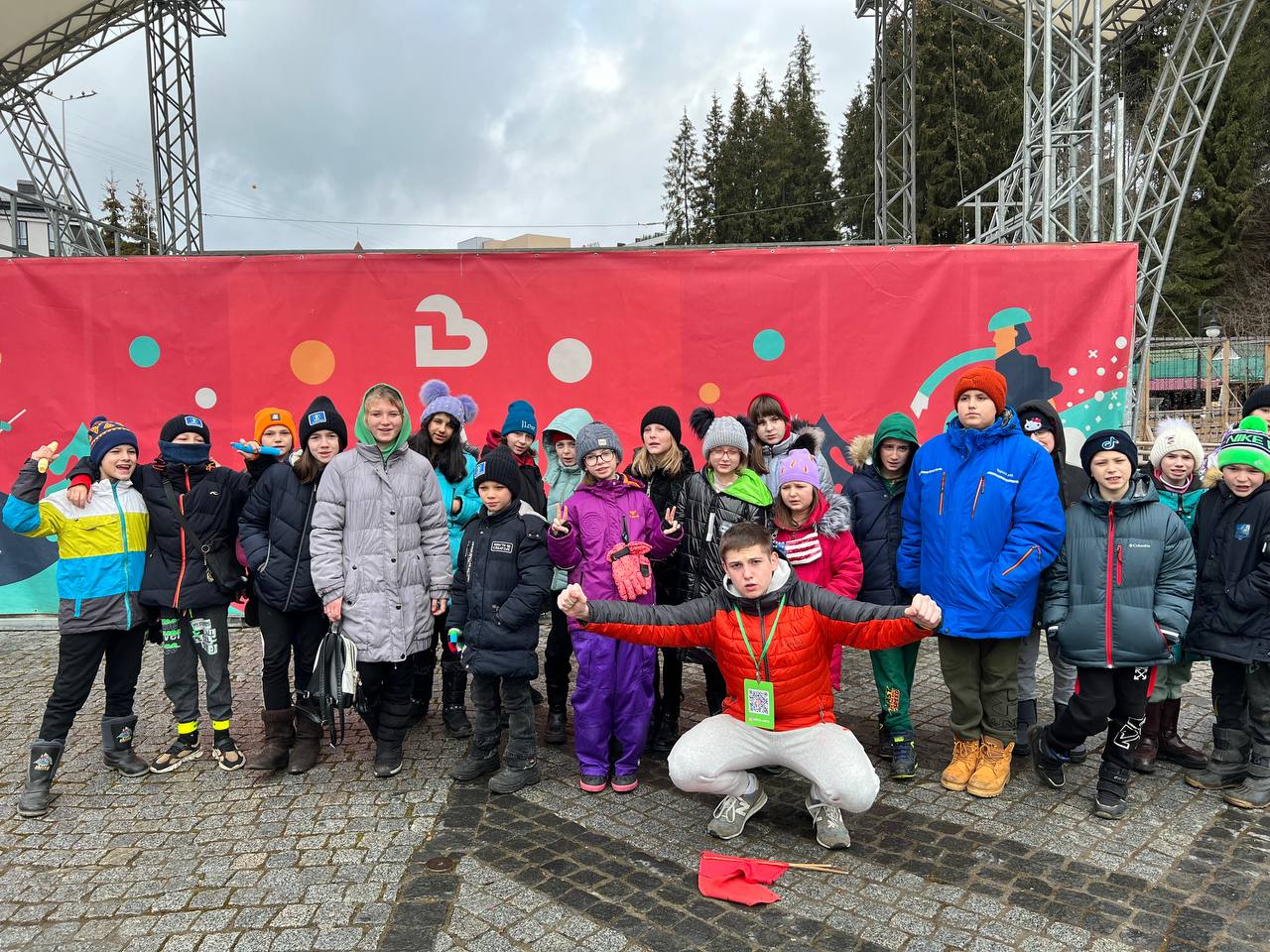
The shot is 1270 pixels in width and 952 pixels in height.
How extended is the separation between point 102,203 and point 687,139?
103ft

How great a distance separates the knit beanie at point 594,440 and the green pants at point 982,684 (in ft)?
6.00

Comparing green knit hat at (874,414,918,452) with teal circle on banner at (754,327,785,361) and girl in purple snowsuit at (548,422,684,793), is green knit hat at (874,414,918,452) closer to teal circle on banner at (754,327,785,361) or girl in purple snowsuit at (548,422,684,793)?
girl in purple snowsuit at (548,422,684,793)

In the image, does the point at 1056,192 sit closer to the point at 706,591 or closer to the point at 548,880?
the point at 706,591

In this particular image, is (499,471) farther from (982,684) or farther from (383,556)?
(982,684)

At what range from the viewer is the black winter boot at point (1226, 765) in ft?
13.1

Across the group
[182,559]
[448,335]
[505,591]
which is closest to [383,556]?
[505,591]

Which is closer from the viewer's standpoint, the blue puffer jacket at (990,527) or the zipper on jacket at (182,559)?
the blue puffer jacket at (990,527)

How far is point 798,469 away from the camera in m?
4.07

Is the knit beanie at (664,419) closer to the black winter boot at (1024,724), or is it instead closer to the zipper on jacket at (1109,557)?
the zipper on jacket at (1109,557)

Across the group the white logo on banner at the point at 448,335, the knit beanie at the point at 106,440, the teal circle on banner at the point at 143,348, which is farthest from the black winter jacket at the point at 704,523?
the teal circle on banner at the point at 143,348

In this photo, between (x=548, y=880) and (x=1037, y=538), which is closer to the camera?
(x=548, y=880)

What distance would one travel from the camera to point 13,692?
556 centimetres

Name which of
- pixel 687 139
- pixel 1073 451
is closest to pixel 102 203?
pixel 687 139

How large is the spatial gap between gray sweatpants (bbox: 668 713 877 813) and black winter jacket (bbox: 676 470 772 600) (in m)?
0.72
